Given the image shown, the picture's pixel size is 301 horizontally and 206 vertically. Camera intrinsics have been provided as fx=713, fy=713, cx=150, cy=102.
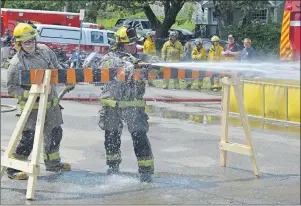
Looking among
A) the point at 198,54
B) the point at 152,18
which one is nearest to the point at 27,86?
the point at 198,54

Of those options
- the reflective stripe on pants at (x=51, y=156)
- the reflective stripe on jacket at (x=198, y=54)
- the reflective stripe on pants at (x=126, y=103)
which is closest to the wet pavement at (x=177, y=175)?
the reflective stripe on pants at (x=51, y=156)

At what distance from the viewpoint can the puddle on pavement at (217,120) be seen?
35.4 feet

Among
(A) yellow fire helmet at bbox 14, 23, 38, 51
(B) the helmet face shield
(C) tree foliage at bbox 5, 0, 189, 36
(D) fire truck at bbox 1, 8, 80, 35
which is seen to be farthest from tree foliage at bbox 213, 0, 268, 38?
(A) yellow fire helmet at bbox 14, 23, 38, 51

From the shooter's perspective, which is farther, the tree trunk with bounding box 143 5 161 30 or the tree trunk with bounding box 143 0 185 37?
the tree trunk with bounding box 143 5 161 30

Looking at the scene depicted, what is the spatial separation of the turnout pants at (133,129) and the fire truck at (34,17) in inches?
1030

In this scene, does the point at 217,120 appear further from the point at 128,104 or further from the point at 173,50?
the point at 173,50

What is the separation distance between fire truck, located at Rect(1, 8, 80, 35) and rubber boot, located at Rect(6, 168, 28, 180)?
85.8 feet

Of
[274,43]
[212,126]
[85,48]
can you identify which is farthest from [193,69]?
[274,43]

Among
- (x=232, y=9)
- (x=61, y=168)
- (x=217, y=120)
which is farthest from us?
(x=232, y=9)

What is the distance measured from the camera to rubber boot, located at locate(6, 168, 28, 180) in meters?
7.08

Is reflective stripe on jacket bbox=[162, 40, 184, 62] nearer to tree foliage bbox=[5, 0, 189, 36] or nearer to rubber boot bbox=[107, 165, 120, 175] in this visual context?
rubber boot bbox=[107, 165, 120, 175]

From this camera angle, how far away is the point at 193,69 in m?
7.08

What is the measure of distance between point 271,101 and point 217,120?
1051 millimetres

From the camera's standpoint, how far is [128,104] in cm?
704
